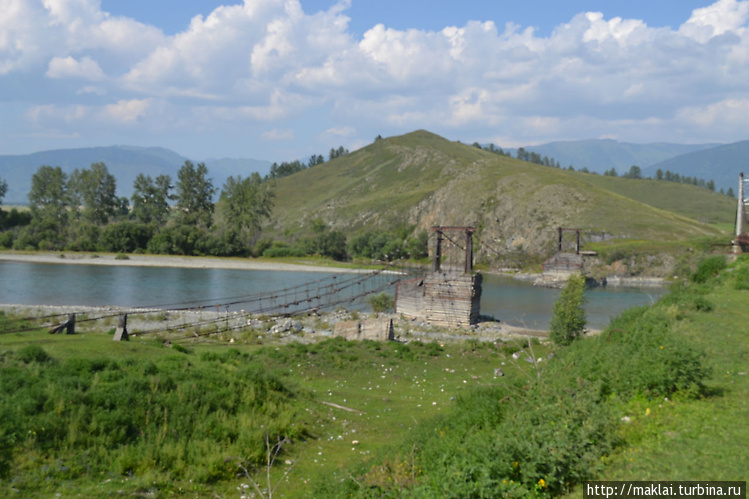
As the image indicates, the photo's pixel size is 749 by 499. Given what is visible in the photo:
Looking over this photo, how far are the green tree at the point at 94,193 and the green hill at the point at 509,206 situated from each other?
176 feet

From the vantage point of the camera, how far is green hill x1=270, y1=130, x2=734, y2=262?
4085 inches

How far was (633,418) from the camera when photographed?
8.56m

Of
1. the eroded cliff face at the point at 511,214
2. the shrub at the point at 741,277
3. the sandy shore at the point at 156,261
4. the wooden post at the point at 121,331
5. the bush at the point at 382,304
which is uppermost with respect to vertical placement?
the eroded cliff face at the point at 511,214

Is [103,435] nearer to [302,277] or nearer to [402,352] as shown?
[402,352]

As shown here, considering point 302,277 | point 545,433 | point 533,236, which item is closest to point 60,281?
point 302,277

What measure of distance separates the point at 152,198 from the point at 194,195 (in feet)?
28.6

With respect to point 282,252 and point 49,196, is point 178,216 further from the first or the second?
point 49,196

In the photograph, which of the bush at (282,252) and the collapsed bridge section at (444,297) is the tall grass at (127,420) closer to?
the collapsed bridge section at (444,297)

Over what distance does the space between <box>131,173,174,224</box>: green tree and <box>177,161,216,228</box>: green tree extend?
281 centimetres

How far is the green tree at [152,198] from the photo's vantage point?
10938 centimetres

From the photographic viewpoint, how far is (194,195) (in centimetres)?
11281

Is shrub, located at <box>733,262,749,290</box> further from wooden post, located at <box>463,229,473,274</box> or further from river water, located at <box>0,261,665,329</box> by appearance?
wooden post, located at <box>463,229,473,274</box>

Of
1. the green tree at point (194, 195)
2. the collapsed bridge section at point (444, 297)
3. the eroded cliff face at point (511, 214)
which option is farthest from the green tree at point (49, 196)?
the collapsed bridge section at point (444, 297)

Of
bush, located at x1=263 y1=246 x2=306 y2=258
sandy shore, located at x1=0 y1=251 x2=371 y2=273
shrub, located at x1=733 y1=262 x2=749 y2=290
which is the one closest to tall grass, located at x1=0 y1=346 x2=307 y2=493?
shrub, located at x1=733 y1=262 x2=749 y2=290
